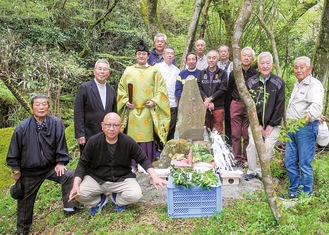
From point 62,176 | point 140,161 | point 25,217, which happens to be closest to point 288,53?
point 140,161

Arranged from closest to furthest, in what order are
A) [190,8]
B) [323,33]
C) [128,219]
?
[128,219], [323,33], [190,8]

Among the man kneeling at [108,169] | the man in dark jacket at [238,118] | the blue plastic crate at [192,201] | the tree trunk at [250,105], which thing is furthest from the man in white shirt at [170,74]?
the tree trunk at [250,105]

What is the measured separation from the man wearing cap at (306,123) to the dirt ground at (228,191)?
59 cm

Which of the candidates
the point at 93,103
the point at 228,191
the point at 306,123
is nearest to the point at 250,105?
the point at 306,123

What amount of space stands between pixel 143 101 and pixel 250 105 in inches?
102

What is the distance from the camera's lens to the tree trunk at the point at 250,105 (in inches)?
140

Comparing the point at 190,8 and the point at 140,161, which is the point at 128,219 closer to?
the point at 140,161

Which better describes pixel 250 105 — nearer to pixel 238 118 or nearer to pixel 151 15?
pixel 238 118

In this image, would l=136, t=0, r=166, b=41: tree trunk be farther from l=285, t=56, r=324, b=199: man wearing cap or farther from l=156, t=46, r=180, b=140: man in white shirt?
l=285, t=56, r=324, b=199: man wearing cap

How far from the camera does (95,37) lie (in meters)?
13.1

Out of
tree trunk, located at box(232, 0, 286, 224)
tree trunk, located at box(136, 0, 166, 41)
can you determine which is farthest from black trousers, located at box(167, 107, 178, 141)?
tree trunk, located at box(136, 0, 166, 41)

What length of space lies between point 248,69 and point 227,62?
0.88m

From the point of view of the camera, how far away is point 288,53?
30.1 ft

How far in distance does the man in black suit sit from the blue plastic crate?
64.4 inches
